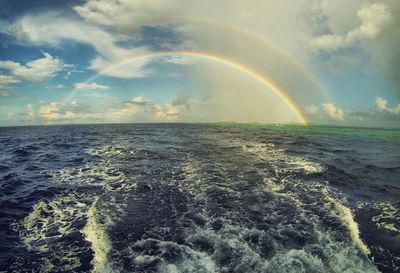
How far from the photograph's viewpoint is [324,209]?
44.5ft

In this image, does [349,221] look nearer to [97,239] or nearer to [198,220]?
[198,220]

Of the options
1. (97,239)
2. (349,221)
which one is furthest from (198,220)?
(349,221)

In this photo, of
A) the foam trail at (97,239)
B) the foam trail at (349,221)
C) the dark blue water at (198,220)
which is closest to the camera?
the foam trail at (97,239)

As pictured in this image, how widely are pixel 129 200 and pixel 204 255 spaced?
21.9 ft

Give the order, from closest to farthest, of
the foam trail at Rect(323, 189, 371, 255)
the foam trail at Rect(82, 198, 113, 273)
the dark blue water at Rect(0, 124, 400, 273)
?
1. the foam trail at Rect(82, 198, 113, 273)
2. the dark blue water at Rect(0, 124, 400, 273)
3. the foam trail at Rect(323, 189, 371, 255)

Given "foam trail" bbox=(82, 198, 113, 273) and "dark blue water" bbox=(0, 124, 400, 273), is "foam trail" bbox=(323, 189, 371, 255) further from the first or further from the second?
"foam trail" bbox=(82, 198, 113, 273)

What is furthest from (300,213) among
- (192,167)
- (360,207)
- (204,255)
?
(192,167)

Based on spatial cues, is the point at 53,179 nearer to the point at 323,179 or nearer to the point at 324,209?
the point at 324,209

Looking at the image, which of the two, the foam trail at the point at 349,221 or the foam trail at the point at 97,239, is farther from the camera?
the foam trail at the point at 349,221

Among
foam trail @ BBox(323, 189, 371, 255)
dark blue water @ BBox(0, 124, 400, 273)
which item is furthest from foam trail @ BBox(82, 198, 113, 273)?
foam trail @ BBox(323, 189, 371, 255)

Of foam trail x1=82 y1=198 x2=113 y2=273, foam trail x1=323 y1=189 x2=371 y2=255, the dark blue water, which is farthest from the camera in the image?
foam trail x1=323 y1=189 x2=371 y2=255

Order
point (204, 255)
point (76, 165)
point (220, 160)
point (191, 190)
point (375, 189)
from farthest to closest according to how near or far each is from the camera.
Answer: point (220, 160) < point (76, 165) < point (375, 189) < point (191, 190) < point (204, 255)

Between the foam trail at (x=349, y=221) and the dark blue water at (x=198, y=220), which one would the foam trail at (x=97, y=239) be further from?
the foam trail at (x=349, y=221)

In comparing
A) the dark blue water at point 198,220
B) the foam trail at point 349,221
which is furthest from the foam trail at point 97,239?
the foam trail at point 349,221
